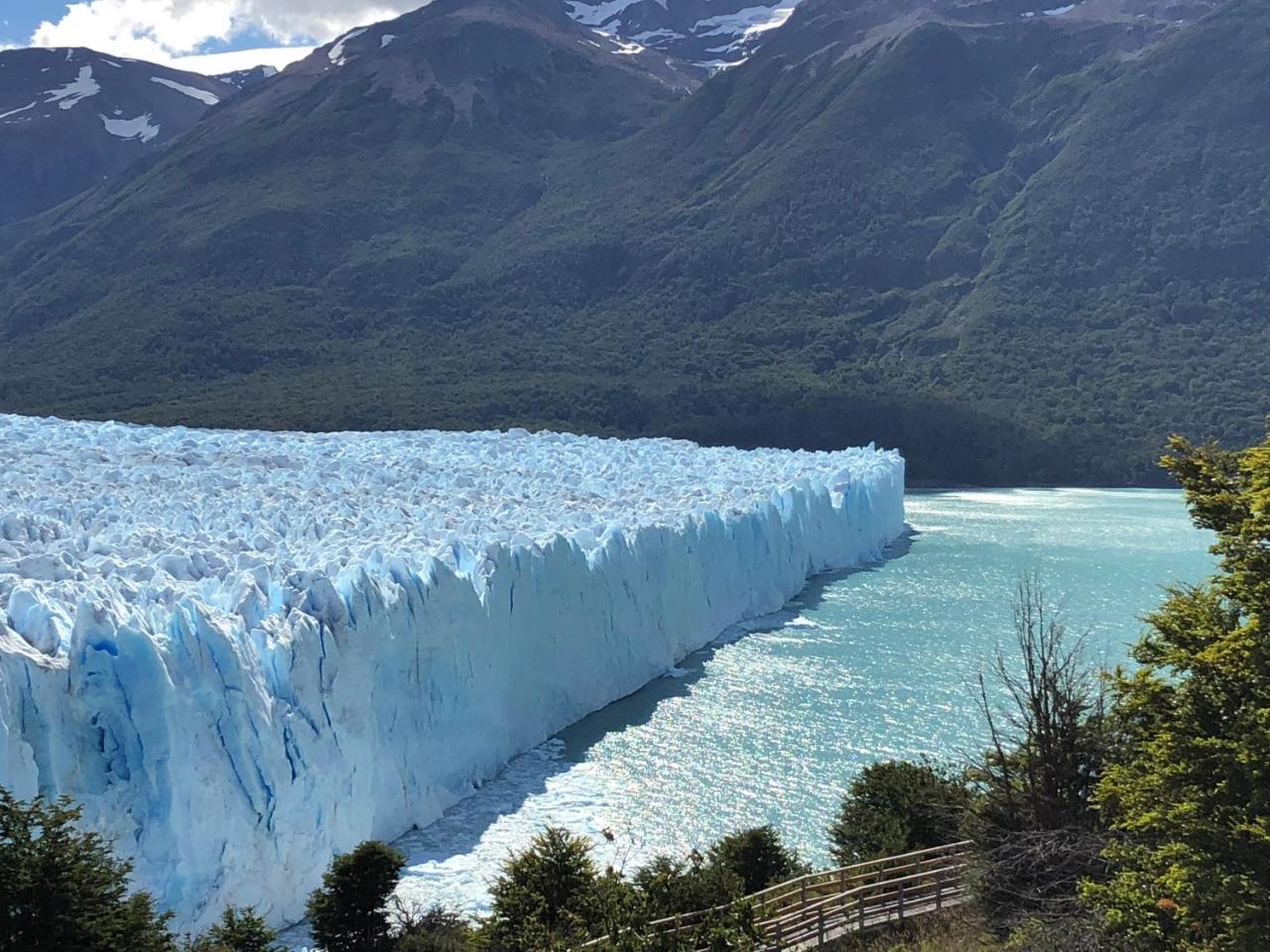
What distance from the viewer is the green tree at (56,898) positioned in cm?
555

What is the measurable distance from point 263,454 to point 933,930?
56.4ft

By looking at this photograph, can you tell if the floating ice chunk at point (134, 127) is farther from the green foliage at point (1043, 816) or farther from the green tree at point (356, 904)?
the green foliage at point (1043, 816)

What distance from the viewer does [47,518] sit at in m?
13.6

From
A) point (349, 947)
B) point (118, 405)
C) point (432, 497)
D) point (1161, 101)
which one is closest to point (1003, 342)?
point (1161, 101)

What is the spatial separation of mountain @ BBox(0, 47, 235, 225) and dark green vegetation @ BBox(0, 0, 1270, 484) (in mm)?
26220

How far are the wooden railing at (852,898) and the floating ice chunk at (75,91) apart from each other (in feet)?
411

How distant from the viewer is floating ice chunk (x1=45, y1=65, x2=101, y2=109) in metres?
117

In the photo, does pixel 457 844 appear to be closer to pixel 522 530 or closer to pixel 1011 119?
pixel 522 530

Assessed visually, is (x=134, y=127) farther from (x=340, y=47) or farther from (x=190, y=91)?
(x=340, y=47)

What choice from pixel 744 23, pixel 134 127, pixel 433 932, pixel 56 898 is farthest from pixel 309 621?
pixel 744 23

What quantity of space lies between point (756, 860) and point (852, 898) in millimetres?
1410

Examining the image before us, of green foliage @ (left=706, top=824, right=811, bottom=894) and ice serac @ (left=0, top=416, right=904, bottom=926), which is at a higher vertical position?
ice serac @ (left=0, top=416, right=904, bottom=926)

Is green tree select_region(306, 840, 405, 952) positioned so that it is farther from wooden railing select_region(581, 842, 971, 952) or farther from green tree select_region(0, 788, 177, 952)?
green tree select_region(0, 788, 177, 952)

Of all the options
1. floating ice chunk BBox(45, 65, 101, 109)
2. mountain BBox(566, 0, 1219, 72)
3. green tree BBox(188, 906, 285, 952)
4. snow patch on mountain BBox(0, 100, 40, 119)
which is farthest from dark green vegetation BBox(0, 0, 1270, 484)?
green tree BBox(188, 906, 285, 952)
